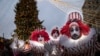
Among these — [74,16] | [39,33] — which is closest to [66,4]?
[39,33]

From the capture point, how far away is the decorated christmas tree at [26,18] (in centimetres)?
1117

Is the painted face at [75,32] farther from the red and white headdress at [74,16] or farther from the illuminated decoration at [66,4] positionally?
the illuminated decoration at [66,4]

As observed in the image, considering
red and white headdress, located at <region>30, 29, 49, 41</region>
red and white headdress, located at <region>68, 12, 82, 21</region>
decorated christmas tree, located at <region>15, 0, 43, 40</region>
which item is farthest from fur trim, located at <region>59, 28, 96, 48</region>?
decorated christmas tree, located at <region>15, 0, 43, 40</region>

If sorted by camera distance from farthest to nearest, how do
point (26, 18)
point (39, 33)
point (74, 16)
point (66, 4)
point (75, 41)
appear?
point (26, 18), point (66, 4), point (39, 33), point (74, 16), point (75, 41)

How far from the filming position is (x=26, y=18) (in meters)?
11.4

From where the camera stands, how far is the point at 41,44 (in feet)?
19.9

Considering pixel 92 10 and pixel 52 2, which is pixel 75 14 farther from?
pixel 52 2

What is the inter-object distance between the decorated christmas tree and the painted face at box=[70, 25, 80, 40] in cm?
622

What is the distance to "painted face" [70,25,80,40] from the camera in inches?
188

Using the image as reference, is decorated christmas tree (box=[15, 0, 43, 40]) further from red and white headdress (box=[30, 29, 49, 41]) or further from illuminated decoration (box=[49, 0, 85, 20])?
red and white headdress (box=[30, 29, 49, 41])

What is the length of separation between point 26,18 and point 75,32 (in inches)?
266

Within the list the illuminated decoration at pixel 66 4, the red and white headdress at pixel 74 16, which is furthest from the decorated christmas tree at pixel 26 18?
the red and white headdress at pixel 74 16

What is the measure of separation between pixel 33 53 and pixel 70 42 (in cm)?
155

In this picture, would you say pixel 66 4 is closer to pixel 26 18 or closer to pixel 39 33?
pixel 26 18
